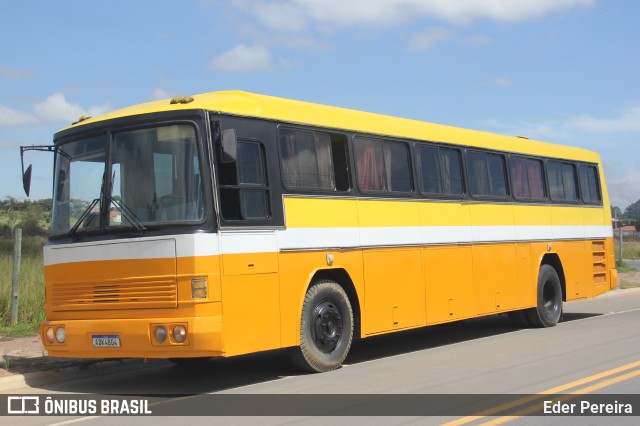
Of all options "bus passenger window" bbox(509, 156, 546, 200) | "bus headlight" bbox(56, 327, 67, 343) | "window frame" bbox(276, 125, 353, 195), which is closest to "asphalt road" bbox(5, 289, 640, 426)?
"bus headlight" bbox(56, 327, 67, 343)

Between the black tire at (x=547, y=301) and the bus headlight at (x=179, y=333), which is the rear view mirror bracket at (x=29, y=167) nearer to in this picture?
the bus headlight at (x=179, y=333)

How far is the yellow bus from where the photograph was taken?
8.84 meters

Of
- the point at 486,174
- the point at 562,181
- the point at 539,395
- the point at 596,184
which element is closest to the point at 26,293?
the point at 486,174

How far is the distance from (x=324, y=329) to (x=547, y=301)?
7138mm

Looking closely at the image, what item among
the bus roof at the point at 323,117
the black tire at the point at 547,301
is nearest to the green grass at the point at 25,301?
the bus roof at the point at 323,117

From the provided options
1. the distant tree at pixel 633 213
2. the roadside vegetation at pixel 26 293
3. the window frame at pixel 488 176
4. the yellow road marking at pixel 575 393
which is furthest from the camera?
the distant tree at pixel 633 213

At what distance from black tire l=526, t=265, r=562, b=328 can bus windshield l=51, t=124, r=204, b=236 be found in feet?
28.8

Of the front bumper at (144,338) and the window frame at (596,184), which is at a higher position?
the window frame at (596,184)

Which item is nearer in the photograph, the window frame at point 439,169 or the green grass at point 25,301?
the window frame at point 439,169

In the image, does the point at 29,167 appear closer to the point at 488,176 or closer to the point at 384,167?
the point at 384,167

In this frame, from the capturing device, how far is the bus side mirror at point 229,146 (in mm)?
8852

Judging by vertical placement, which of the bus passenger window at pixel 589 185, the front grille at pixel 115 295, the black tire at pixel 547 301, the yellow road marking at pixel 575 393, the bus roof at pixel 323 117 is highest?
the bus roof at pixel 323 117

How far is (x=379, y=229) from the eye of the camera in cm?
1141

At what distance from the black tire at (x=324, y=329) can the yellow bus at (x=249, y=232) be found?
0.02m
